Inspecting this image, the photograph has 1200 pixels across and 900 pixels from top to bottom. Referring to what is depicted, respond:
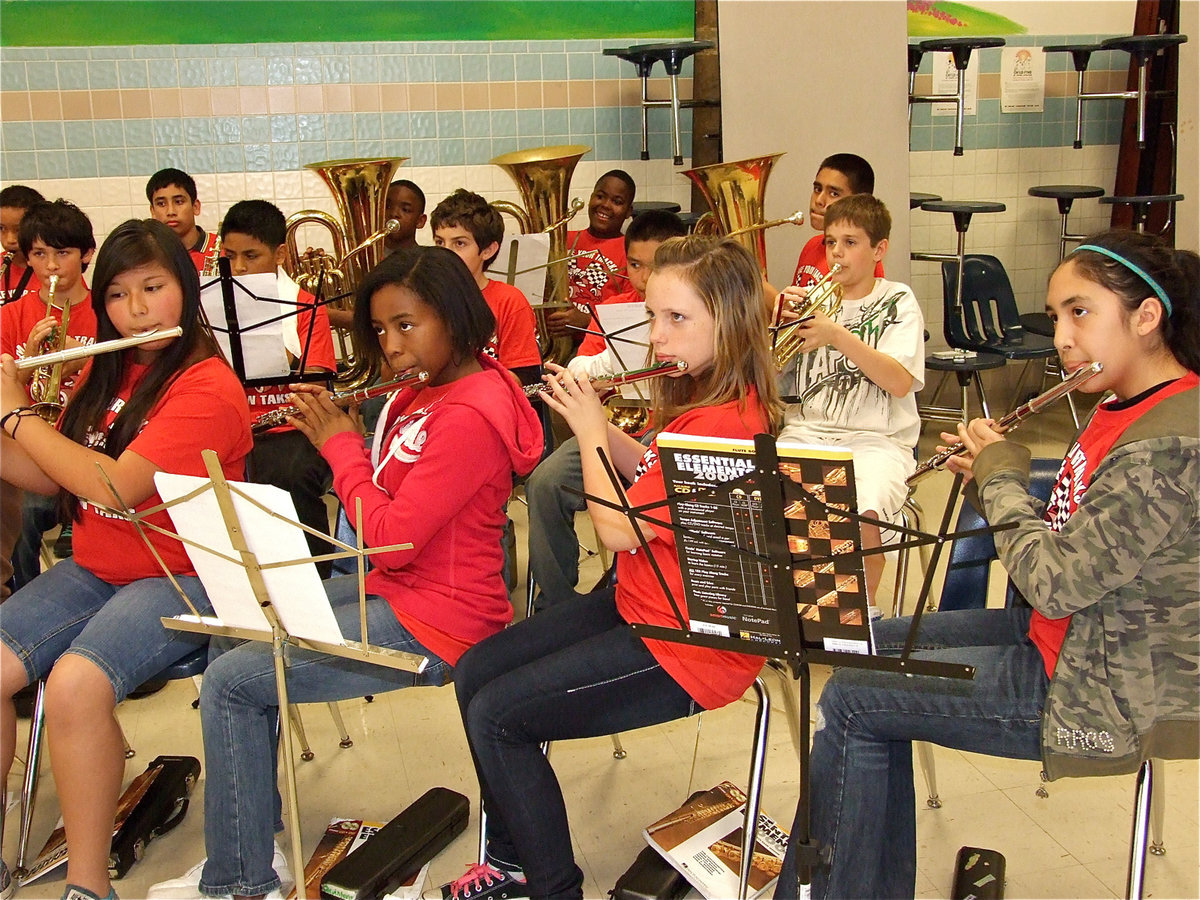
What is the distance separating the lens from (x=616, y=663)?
5.93 feet

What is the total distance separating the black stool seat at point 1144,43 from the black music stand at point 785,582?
3823 mm

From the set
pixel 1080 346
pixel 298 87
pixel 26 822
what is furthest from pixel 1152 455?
Result: pixel 298 87

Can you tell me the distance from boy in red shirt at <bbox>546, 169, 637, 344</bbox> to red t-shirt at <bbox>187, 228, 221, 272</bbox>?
43.9 inches

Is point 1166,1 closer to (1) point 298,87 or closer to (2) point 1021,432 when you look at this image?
(2) point 1021,432

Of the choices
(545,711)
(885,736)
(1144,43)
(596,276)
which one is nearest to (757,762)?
(885,736)

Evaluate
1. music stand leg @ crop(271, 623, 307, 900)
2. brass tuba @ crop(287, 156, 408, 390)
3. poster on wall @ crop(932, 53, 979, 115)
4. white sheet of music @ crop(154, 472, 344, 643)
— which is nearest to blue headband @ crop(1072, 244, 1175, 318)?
A: white sheet of music @ crop(154, 472, 344, 643)

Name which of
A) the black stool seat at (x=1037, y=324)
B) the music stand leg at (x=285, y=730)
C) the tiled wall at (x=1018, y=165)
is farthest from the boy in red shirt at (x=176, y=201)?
the black stool seat at (x=1037, y=324)

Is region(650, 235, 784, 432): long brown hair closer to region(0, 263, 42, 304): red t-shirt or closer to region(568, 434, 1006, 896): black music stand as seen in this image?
region(568, 434, 1006, 896): black music stand

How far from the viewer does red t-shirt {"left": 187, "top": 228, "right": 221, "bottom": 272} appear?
345 centimetres

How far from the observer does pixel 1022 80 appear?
5293mm

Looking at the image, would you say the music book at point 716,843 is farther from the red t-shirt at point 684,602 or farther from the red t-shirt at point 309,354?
the red t-shirt at point 309,354

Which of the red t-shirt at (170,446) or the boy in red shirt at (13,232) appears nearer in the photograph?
the red t-shirt at (170,446)

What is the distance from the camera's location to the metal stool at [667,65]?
15.0 ft

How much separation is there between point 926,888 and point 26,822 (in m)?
1.71
